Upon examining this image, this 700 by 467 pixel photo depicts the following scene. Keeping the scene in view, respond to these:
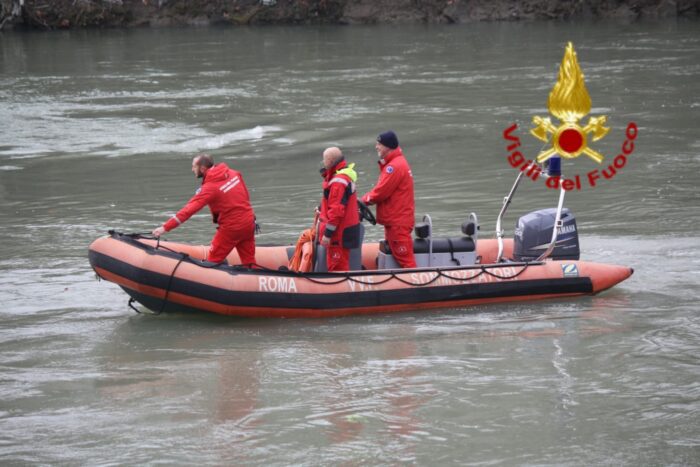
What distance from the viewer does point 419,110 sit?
→ 18.7 metres

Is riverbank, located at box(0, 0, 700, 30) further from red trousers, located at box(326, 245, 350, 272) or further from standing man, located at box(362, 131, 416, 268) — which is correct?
red trousers, located at box(326, 245, 350, 272)

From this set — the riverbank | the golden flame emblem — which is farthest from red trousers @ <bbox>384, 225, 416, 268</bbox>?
the riverbank

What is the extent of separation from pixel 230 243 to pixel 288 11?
26.6 metres

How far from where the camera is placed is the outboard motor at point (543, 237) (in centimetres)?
932

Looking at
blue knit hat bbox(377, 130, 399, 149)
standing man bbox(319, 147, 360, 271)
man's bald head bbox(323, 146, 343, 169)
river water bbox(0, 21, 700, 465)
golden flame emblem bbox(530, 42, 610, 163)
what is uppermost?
golden flame emblem bbox(530, 42, 610, 163)

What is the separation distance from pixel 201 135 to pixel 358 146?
2805 millimetres

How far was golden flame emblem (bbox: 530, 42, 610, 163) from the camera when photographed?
329 inches

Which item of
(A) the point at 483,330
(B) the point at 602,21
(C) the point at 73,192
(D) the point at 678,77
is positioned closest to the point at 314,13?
(B) the point at 602,21

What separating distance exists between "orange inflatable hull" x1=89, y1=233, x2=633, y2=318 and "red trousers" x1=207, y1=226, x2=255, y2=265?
0.21 meters

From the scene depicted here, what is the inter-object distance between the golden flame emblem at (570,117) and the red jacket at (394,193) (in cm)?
116

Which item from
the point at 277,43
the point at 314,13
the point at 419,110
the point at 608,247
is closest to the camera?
the point at 608,247

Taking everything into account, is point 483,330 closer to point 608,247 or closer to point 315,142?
point 608,247

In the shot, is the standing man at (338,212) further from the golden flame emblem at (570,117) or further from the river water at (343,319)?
the golden flame emblem at (570,117)

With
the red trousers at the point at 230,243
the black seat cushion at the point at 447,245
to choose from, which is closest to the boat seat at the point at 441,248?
the black seat cushion at the point at 447,245
